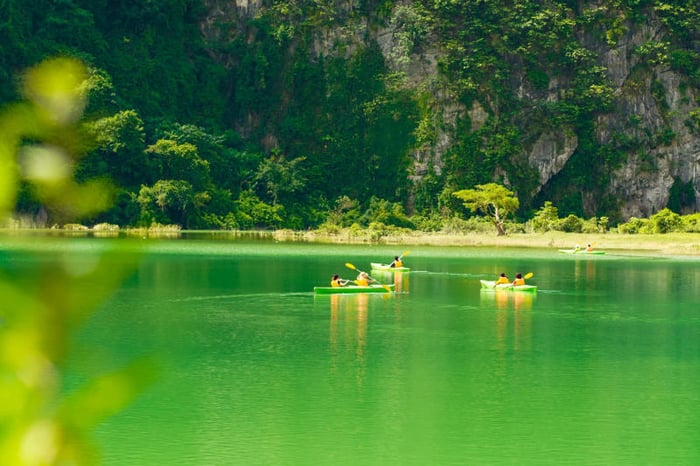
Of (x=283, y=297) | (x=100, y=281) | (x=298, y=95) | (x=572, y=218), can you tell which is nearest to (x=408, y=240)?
(x=572, y=218)

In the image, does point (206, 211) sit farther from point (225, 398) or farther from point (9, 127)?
point (9, 127)

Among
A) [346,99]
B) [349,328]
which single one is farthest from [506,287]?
[346,99]

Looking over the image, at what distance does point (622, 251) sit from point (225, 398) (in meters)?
42.3

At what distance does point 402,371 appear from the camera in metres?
17.3

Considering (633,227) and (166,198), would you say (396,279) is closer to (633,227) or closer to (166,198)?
(633,227)

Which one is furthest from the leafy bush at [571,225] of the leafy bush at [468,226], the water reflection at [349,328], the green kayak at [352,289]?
the water reflection at [349,328]

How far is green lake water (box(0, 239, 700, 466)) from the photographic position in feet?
39.8

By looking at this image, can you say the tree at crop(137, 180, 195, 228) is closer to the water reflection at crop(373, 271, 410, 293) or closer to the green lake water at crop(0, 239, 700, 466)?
the water reflection at crop(373, 271, 410, 293)

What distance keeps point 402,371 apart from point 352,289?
1287cm

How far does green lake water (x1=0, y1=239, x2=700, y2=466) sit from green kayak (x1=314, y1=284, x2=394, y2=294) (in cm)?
28

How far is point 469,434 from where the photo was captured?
1291 cm

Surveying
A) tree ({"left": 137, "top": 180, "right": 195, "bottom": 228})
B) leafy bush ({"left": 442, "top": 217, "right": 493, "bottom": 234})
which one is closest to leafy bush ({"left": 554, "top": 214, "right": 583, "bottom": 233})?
leafy bush ({"left": 442, "top": 217, "right": 493, "bottom": 234})

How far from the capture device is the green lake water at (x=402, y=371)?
12141 millimetres

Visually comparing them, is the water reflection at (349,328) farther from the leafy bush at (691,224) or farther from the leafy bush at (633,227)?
the leafy bush at (633,227)
